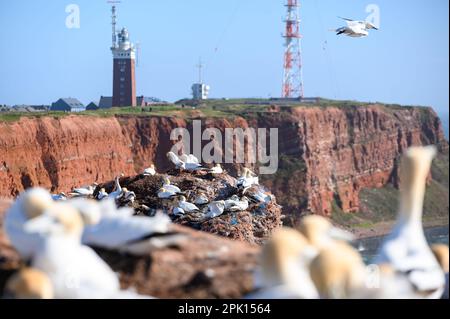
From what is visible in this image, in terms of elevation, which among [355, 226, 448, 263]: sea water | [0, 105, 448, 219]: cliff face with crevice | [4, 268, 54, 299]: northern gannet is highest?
[4, 268, 54, 299]: northern gannet

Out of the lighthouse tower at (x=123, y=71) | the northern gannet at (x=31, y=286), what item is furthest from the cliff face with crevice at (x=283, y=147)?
the northern gannet at (x=31, y=286)

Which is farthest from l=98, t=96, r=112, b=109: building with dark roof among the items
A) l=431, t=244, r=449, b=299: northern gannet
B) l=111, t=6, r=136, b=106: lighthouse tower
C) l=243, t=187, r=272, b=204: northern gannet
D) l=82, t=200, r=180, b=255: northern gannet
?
l=431, t=244, r=449, b=299: northern gannet

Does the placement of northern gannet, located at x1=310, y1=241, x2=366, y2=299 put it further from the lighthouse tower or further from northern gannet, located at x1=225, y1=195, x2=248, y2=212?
the lighthouse tower

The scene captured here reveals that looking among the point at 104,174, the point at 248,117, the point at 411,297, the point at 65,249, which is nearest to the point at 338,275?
the point at 411,297

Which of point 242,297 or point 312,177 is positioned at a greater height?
point 242,297

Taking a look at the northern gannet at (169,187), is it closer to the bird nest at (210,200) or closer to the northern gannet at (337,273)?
the bird nest at (210,200)

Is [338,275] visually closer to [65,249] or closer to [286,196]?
[65,249]
